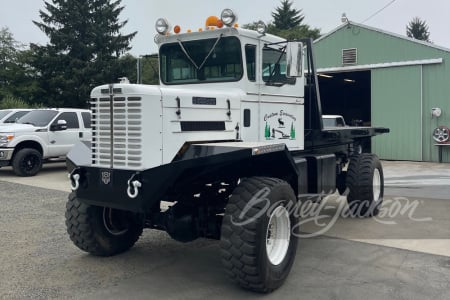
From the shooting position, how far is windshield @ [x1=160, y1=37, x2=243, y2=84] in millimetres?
5797

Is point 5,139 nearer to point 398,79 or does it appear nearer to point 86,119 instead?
point 86,119

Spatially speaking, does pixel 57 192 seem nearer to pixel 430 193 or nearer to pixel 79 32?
pixel 430 193

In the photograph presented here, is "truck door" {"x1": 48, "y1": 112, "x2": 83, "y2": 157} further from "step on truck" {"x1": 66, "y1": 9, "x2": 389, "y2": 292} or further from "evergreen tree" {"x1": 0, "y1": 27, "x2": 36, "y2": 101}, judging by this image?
"evergreen tree" {"x1": 0, "y1": 27, "x2": 36, "y2": 101}

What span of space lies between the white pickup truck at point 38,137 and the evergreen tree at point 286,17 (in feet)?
141

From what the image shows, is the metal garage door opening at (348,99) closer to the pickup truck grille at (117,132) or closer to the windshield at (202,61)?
the windshield at (202,61)

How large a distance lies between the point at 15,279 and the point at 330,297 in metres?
3.29

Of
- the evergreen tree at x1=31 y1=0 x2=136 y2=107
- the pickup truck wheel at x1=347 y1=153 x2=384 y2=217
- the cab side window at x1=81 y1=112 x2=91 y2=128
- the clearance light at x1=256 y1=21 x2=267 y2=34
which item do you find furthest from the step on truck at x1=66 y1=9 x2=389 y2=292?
the evergreen tree at x1=31 y1=0 x2=136 y2=107

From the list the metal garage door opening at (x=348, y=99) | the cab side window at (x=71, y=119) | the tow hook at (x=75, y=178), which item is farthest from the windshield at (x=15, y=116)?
the metal garage door opening at (x=348, y=99)

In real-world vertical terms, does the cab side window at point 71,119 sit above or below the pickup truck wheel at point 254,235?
above

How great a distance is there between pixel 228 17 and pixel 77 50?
112 ft

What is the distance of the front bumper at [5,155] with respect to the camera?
1368 centimetres

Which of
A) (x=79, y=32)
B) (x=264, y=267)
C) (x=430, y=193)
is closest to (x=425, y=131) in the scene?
(x=430, y=193)

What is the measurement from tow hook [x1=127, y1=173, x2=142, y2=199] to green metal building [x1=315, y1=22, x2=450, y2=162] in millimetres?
15046

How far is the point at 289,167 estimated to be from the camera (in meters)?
5.65
